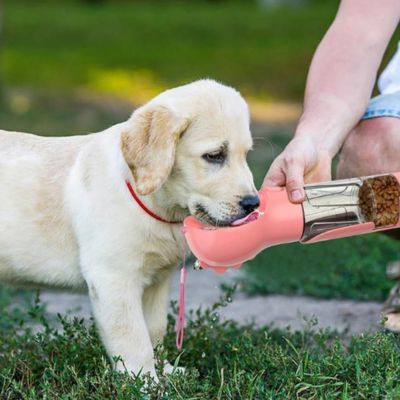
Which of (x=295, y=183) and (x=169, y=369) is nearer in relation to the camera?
(x=295, y=183)

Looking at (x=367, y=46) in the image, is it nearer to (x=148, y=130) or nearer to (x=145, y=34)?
(x=148, y=130)

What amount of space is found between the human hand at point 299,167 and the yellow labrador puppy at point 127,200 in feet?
0.53

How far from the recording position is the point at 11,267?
343 centimetres

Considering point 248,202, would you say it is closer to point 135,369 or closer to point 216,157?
point 216,157

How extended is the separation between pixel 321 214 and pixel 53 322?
1659 millimetres

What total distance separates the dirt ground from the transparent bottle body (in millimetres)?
880

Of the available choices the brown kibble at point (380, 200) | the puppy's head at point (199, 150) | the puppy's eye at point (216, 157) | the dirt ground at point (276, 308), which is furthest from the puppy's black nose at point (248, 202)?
the dirt ground at point (276, 308)

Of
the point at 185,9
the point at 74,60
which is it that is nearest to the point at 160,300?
the point at 74,60

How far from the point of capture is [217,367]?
3244mm

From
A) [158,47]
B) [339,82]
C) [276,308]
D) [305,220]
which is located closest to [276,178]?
[305,220]

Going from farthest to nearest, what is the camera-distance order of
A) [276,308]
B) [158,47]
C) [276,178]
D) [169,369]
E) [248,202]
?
[158,47] < [276,308] < [169,369] < [276,178] < [248,202]

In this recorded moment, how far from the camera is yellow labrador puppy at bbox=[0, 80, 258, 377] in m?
3.08

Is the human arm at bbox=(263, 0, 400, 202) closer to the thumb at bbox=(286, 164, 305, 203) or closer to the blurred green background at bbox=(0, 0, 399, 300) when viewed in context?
the thumb at bbox=(286, 164, 305, 203)

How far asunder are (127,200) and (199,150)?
0.33 metres
